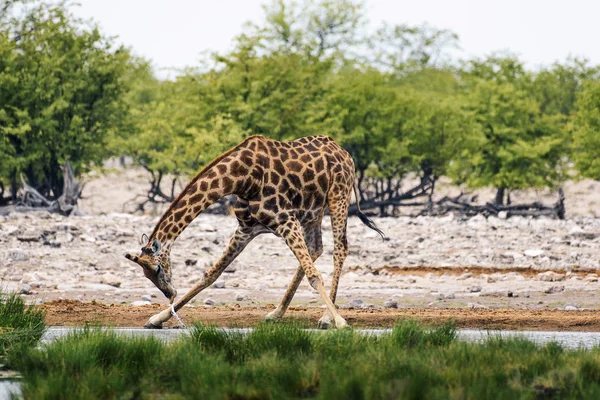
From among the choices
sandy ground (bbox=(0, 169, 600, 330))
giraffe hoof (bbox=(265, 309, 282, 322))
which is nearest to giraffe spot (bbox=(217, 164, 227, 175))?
giraffe hoof (bbox=(265, 309, 282, 322))

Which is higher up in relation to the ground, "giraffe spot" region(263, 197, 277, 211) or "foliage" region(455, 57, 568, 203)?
"foliage" region(455, 57, 568, 203)

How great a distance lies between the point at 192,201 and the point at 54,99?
33156mm

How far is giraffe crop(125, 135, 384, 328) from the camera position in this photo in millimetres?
13125

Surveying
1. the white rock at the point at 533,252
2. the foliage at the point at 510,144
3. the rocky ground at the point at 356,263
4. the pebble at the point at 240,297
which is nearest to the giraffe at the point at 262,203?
the rocky ground at the point at 356,263

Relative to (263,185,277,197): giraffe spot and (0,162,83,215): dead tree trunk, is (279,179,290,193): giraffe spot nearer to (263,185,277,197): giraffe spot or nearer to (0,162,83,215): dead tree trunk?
(263,185,277,197): giraffe spot

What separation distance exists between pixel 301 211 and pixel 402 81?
73.5 m

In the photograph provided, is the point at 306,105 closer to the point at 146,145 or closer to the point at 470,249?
the point at 146,145

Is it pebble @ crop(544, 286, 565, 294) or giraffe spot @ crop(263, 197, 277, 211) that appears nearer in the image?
giraffe spot @ crop(263, 197, 277, 211)

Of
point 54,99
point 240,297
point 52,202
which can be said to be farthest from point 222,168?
point 54,99

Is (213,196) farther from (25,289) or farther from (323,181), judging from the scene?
(25,289)

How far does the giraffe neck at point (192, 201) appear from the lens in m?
13.1

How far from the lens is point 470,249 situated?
2898cm

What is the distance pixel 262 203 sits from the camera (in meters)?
13.3

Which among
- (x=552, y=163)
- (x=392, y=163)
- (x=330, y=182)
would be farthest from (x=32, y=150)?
(x=330, y=182)
